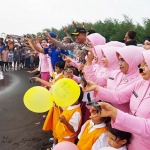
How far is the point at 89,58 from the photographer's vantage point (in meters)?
2.82

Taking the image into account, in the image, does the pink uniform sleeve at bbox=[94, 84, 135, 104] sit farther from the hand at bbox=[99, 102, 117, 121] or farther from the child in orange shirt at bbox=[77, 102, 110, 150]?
the hand at bbox=[99, 102, 117, 121]

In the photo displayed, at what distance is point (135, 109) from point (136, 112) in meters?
0.03

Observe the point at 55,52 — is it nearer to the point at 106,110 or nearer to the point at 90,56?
the point at 90,56

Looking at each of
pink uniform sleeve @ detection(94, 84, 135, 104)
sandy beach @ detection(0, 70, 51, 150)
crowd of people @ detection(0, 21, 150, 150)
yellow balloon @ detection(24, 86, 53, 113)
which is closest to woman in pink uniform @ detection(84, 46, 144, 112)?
crowd of people @ detection(0, 21, 150, 150)

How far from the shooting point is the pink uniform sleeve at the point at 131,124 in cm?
161

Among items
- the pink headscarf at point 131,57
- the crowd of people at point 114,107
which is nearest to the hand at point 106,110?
the crowd of people at point 114,107

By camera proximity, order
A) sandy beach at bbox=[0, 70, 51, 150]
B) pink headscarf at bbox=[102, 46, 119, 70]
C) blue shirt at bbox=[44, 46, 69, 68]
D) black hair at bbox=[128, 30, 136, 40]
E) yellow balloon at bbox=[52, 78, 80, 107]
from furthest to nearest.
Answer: blue shirt at bbox=[44, 46, 69, 68] → black hair at bbox=[128, 30, 136, 40] → sandy beach at bbox=[0, 70, 51, 150] → pink headscarf at bbox=[102, 46, 119, 70] → yellow balloon at bbox=[52, 78, 80, 107]

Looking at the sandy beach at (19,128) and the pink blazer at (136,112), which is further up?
the pink blazer at (136,112)

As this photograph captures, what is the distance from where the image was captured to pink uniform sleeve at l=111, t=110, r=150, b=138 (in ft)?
5.27

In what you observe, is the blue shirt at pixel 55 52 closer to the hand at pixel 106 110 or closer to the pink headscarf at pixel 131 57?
the pink headscarf at pixel 131 57

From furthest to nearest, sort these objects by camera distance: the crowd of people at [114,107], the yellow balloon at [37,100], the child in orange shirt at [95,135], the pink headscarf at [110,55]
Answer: the pink headscarf at [110,55] → the yellow balloon at [37,100] → the child in orange shirt at [95,135] → the crowd of people at [114,107]

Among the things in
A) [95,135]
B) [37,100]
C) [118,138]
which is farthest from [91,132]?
[37,100]

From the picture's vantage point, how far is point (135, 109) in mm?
2014

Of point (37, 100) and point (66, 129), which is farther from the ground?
point (37, 100)
